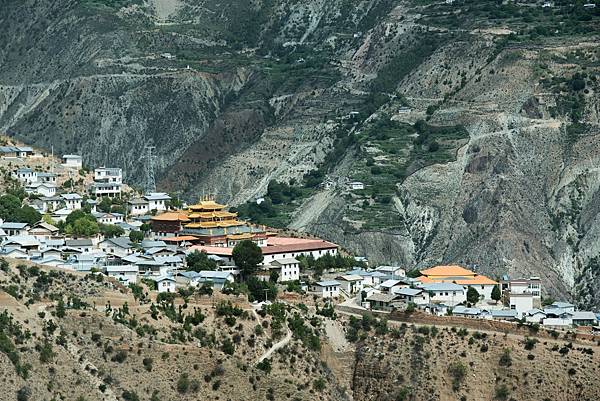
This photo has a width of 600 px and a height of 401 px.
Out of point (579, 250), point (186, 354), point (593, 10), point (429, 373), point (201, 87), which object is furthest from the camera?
point (201, 87)

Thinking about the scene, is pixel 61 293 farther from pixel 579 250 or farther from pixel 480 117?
pixel 480 117

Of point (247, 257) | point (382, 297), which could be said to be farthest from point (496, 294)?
point (247, 257)

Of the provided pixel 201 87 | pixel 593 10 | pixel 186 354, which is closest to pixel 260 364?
pixel 186 354

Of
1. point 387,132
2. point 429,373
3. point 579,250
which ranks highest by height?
point 387,132

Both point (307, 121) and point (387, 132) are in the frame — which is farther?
point (307, 121)

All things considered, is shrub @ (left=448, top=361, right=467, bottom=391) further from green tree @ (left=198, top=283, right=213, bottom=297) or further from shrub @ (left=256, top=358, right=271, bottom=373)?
green tree @ (left=198, top=283, right=213, bottom=297)

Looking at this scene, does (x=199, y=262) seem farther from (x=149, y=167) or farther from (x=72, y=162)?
(x=149, y=167)

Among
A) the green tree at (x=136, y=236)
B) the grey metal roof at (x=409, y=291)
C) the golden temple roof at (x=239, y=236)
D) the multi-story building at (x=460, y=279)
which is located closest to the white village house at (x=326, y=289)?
the grey metal roof at (x=409, y=291)
